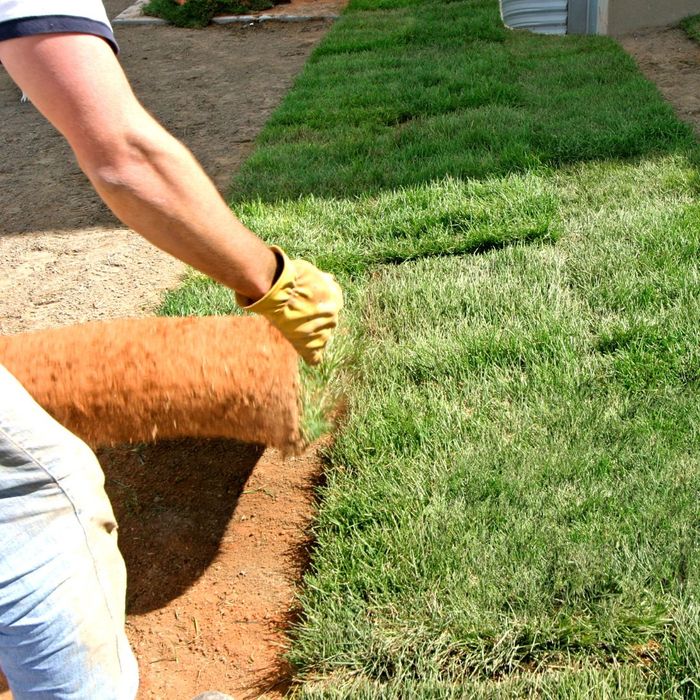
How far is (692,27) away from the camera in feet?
24.1

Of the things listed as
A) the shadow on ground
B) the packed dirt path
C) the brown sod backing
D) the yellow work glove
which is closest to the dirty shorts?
the yellow work glove

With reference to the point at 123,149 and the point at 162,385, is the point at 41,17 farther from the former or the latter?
the point at 162,385

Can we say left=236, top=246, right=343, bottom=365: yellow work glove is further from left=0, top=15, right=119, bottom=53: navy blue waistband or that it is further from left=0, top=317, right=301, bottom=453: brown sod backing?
left=0, top=15, right=119, bottom=53: navy blue waistband

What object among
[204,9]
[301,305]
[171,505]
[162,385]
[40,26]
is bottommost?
[171,505]

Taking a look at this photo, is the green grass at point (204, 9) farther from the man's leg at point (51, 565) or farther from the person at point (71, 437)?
the man's leg at point (51, 565)

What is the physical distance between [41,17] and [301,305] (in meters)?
0.98

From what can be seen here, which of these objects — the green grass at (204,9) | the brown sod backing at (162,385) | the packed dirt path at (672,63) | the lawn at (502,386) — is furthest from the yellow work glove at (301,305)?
the green grass at (204,9)

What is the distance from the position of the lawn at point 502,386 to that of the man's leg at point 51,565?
25.8 inches

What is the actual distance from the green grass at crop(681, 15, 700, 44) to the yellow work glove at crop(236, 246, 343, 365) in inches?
237

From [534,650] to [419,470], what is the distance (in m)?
0.75

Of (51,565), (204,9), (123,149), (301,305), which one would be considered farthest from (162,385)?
(204,9)

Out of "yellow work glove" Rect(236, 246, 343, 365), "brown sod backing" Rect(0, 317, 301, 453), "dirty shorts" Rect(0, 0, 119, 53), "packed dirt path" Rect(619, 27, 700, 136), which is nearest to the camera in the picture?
"dirty shorts" Rect(0, 0, 119, 53)

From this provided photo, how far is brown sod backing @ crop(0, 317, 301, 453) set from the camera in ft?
8.19

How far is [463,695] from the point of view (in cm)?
205
